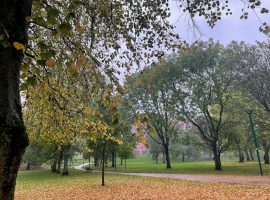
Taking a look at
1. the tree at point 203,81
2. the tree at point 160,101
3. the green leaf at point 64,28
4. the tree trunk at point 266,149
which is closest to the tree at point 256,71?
the tree at point 203,81

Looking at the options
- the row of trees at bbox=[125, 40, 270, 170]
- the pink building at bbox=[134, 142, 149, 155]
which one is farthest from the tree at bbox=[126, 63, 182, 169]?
the pink building at bbox=[134, 142, 149, 155]

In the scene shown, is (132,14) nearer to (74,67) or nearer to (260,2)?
(260,2)

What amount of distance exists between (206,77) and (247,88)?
6.88 m

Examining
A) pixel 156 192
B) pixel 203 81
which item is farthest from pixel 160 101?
pixel 156 192

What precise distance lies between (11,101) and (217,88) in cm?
3305

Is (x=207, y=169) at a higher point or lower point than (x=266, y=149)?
lower

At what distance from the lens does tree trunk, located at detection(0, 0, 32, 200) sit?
9.02 ft

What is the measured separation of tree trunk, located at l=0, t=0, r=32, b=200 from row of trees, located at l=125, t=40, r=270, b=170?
24207mm

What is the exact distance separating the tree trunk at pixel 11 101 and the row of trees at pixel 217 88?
953 inches

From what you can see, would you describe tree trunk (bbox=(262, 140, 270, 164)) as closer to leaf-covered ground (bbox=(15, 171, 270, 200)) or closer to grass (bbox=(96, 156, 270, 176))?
grass (bbox=(96, 156, 270, 176))

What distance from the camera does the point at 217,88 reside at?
34031 millimetres

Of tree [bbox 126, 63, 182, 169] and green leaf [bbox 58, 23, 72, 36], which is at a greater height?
tree [bbox 126, 63, 182, 169]

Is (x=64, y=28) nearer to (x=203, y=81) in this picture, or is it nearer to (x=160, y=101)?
(x=203, y=81)

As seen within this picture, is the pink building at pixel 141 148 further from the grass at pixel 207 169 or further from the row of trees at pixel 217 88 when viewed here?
the row of trees at pixel 217 88
